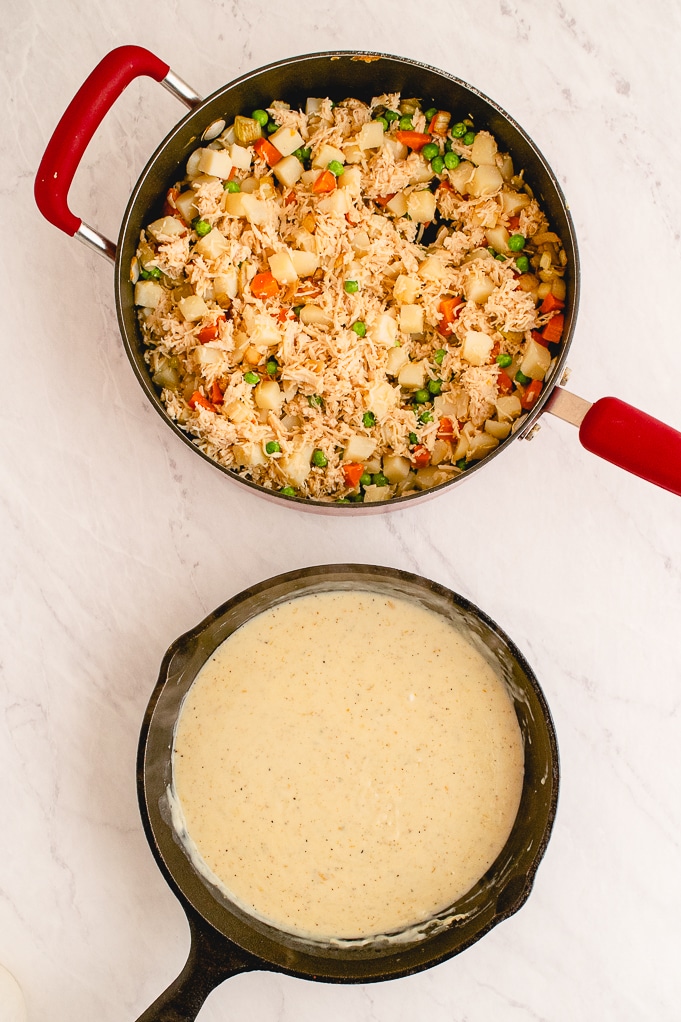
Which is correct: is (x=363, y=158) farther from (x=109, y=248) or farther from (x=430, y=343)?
(x=109, y=248)

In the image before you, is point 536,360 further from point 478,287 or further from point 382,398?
point 382,398

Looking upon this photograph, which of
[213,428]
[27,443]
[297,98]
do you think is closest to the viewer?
[213,428]

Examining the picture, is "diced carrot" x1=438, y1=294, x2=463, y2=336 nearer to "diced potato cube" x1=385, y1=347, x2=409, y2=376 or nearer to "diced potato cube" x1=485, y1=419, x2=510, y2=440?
"diced potato cube" x1=385, y1=347, x2=409, y2=376

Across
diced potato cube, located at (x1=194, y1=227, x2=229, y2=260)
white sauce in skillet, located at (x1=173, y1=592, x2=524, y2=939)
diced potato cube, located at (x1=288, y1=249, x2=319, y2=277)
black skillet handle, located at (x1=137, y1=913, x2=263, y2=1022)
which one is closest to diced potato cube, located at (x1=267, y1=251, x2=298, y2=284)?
diced potato cube, located at (x1=288, y1=249, x2=319, y2=277)

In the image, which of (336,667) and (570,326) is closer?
(570,326)

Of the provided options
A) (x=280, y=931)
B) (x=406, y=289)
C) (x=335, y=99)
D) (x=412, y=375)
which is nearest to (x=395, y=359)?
(x=412, y=375)

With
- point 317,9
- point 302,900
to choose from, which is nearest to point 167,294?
point 317,9
